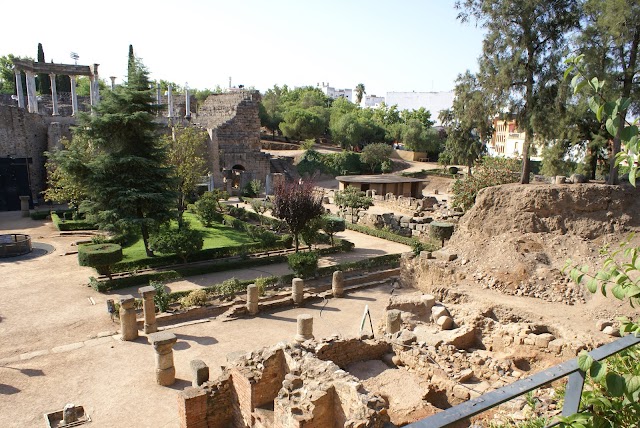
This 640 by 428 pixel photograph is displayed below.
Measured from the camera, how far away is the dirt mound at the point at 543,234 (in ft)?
49.9

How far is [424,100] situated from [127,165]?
9590 centimetres

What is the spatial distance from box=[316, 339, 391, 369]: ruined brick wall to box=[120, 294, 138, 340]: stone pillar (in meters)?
6.39

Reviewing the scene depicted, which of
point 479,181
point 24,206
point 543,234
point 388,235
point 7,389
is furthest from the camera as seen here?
point 24,206

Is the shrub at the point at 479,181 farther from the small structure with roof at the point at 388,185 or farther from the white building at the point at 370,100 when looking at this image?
the white building at the point at 370,100

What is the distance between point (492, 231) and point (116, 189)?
1532cm

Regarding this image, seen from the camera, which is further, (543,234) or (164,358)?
(543,234)

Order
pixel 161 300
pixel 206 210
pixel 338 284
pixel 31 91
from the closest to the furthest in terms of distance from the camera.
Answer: pixel 161 300 < pixel 338 284 < pixel 206 210 < pixel 31 91

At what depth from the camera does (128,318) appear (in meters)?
13.3

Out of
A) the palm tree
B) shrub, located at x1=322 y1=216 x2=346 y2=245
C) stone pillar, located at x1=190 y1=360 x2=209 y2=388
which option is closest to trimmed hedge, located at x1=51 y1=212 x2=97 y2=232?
shrub, located at x1=322 y1=216 x2=346 y2=245

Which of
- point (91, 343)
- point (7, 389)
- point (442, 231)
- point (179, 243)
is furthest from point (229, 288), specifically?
point (442, 231)

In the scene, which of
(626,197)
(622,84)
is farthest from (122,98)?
(622,84)

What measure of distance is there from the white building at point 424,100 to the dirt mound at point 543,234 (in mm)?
88160

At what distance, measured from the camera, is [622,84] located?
21.1 m

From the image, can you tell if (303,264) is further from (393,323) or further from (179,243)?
(393,323)
